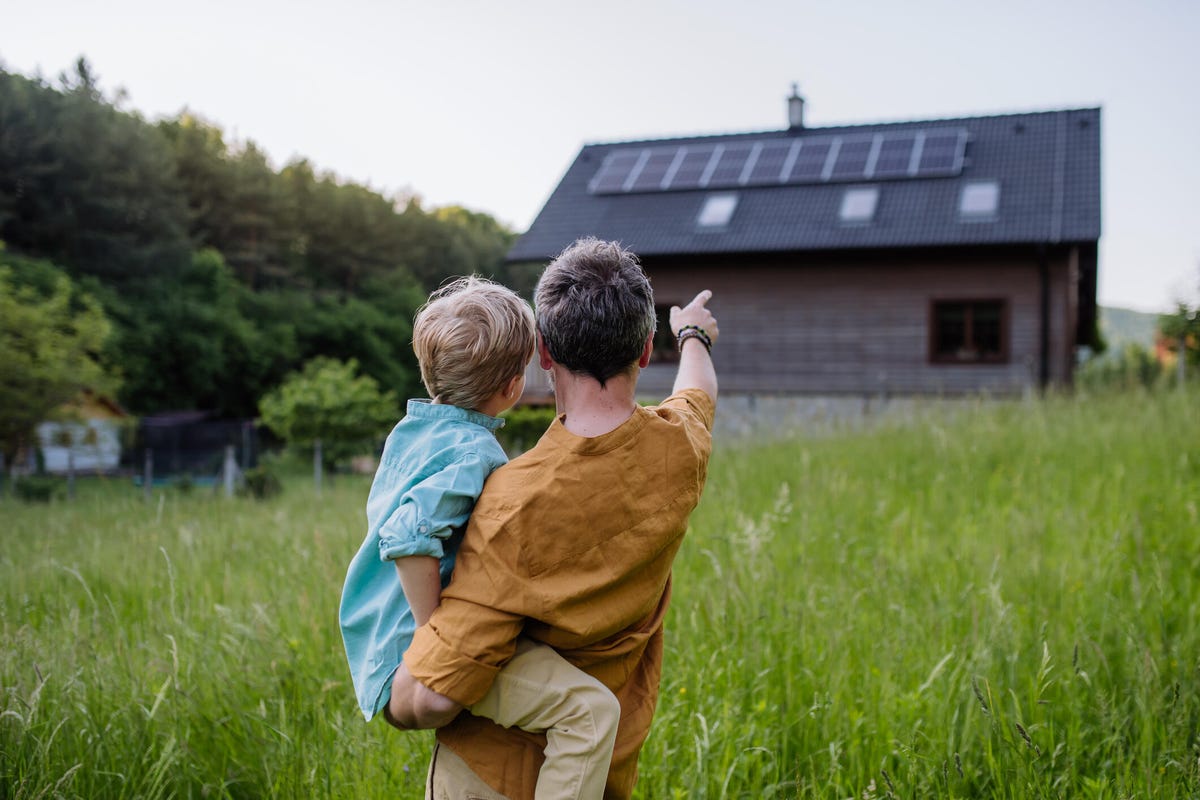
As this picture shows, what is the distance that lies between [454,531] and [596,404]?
353 millimetres

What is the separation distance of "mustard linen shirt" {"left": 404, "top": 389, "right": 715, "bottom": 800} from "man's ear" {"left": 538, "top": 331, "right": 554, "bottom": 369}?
0.13 metres

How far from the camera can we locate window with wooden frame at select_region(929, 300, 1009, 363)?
1880 centimetres

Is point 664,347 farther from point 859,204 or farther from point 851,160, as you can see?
point 851,160

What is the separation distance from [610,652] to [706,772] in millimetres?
1040

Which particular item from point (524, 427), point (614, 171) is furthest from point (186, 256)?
point (524, 427)

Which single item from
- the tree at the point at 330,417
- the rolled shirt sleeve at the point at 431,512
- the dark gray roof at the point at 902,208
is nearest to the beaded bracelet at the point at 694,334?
the rolled shirt sleeve at the point at 431,512

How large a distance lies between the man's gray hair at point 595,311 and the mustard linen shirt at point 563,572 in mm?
122

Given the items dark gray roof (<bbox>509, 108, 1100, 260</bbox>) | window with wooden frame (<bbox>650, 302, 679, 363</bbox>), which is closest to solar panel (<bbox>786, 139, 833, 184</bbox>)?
dark gray roof (<bbox>509, 108, 1100, 260</bbox>)

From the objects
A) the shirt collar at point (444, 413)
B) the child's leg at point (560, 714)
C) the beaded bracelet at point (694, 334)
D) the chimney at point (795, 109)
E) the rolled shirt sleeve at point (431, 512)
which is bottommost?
the child's leg at point (560, 714)

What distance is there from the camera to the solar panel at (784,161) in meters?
20.2

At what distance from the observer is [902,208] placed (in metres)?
19.5

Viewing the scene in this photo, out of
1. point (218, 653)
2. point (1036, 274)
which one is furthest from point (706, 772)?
point (1036, 274)

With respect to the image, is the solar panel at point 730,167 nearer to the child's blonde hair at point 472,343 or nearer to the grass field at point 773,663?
the grass field at point 773,663

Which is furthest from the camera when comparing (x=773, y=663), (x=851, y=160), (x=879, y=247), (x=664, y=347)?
(x=664, y=347)
